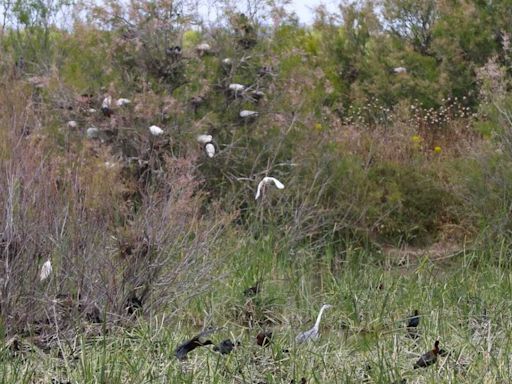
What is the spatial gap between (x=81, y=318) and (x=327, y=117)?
543 cm

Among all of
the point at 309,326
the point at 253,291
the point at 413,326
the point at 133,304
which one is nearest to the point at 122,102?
the point at 253,291

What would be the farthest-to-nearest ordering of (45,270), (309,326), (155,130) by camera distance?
1. (155,130)
2. (309,326)
3. (45,270)

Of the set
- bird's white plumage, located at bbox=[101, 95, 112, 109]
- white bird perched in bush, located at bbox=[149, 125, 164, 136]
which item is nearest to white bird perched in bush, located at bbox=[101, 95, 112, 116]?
bird's white plumage, located at bbox=[101, 95, 112, 109]

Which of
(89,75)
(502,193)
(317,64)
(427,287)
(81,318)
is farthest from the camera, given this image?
(317,64)

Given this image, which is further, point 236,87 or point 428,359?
point 236,87

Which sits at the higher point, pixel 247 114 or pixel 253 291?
pixel 247 114

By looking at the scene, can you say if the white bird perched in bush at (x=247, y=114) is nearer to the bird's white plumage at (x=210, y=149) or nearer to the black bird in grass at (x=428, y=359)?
the bird's white plumage at (x=210, y=149)

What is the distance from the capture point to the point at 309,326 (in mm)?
5613

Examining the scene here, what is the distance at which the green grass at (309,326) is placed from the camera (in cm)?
432

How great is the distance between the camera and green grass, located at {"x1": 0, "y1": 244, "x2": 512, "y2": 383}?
4324 mm

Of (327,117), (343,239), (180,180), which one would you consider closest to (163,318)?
(180,180)

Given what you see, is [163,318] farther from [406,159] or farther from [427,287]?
[406,159]

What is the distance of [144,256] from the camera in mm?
5457

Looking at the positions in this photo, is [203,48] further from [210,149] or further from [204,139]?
[210,149]
